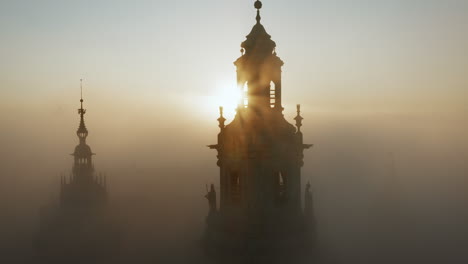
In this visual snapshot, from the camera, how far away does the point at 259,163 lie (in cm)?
2425

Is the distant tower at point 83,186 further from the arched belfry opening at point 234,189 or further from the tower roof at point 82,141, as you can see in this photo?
the arched belfry opening at point 234,189

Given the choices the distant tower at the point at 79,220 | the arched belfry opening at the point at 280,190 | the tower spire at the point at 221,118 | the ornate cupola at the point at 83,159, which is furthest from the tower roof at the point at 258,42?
the ornate cupola at the point at 83,159

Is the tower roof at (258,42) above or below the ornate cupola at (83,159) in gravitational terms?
above

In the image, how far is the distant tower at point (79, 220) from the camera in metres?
54.7

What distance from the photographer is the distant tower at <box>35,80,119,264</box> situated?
5466 centimetres

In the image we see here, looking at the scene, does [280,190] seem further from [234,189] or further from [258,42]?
[258,42]

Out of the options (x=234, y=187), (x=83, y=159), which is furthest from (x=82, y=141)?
(x=234, y=187)

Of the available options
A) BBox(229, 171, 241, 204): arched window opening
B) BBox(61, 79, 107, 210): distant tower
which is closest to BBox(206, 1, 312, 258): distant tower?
BBox(229, 171, 241, 204): arched window opening

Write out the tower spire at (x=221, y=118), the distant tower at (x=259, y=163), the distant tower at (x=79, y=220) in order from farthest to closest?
the distant tower at (x=79, y=220), the tower spire at (x=221, y=118), the distant tower at (x=259, y=163)

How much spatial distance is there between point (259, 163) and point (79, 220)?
41.3 metres

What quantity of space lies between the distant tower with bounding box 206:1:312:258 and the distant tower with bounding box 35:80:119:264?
31734 millimetres

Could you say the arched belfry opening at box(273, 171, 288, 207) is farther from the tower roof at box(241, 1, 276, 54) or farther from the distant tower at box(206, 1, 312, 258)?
the tower roof at box(241, 1, 276, 54)

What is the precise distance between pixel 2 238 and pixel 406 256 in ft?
201

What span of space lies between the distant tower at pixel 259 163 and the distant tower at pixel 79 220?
31734 millimetres
